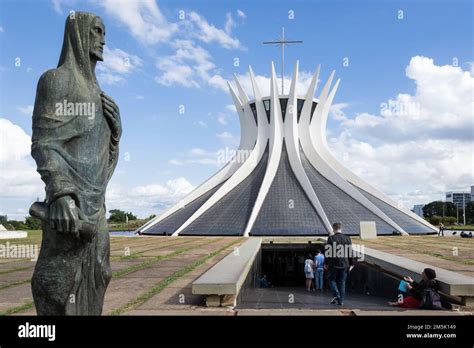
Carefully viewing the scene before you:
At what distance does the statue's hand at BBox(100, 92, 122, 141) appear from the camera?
131 inches

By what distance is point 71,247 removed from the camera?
115 inches

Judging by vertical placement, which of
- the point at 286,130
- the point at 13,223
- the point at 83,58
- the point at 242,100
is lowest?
the point at 13,223

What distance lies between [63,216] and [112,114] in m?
1.03

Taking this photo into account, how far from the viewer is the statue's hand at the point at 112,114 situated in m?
3.33

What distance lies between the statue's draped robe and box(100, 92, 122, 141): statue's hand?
0.14 ft

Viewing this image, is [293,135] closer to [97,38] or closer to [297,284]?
[297,284]

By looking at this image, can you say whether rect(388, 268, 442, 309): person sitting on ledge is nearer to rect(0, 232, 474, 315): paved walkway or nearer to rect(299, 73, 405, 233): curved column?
rect(0, 232, 474, 315): paved walkway

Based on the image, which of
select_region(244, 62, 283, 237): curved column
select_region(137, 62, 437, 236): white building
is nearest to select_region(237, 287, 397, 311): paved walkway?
select_region(137, 62, 437, 236): white building

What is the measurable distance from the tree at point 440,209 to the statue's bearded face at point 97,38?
261 feet

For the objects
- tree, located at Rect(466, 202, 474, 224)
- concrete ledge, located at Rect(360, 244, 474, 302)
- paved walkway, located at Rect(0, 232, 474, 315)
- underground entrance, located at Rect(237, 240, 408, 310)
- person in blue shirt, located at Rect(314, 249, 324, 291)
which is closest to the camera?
paved walkway, located at Rect(0, 232, 474, 315)

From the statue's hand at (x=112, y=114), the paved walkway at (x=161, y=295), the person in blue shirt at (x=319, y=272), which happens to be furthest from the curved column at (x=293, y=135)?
the statue's hand at (x=112, y=114)

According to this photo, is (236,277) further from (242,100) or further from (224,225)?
(242,100)
